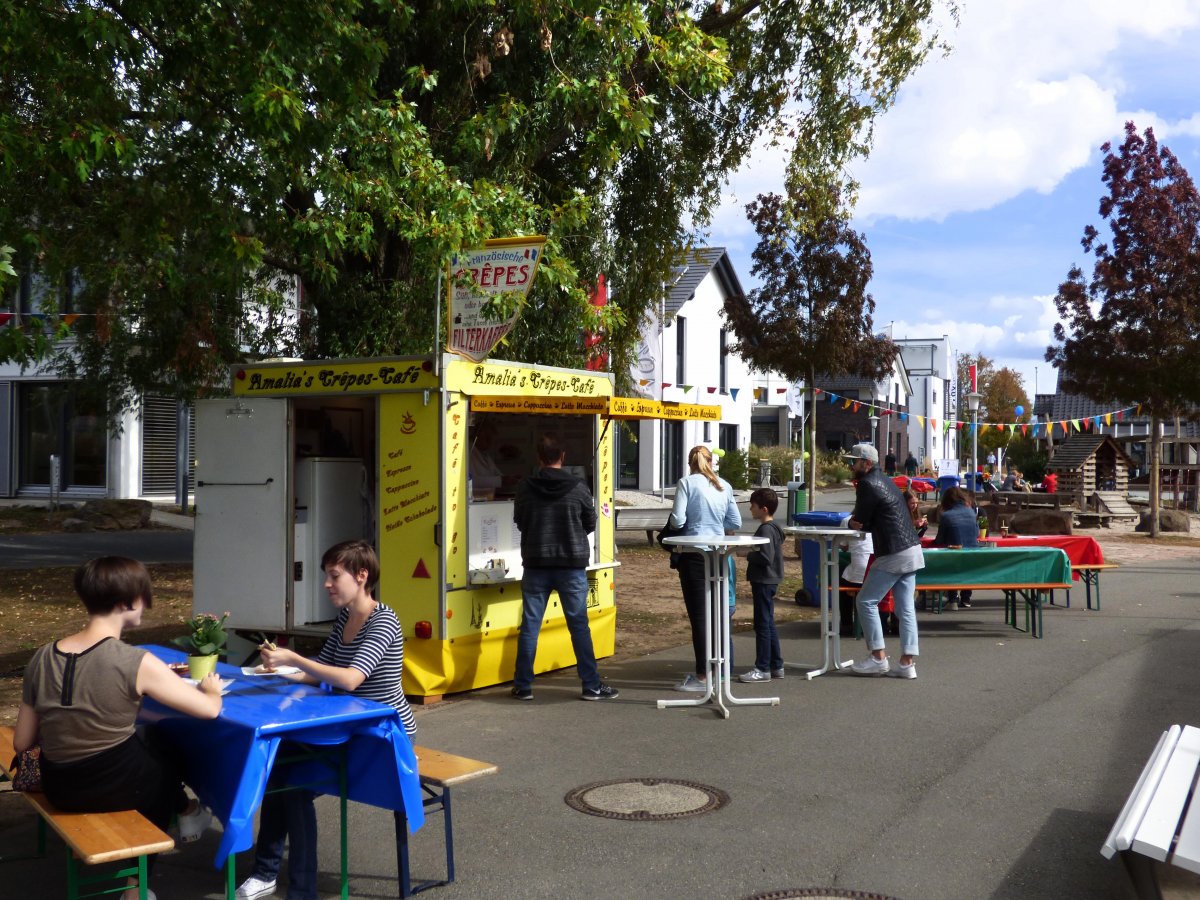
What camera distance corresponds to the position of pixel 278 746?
432 centimetres

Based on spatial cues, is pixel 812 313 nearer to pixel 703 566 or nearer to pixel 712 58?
pixel 712 58

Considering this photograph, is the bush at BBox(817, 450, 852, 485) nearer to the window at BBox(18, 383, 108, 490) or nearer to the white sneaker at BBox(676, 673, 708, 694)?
the window at BBox(18, 383, 108, 490)

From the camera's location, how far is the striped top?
4783 millimetres

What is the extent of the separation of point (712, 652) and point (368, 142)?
16.5ft

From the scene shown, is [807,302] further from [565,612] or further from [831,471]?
[831,471]

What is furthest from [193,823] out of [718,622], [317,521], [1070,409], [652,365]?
[1070,409]

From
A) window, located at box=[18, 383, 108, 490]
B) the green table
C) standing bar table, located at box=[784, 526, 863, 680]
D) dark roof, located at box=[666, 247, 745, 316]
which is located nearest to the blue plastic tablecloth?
standing bar table, located at box=[784, 526, 863, 680]

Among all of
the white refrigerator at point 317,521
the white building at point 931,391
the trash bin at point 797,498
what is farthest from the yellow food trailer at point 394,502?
the white building at point 931,391

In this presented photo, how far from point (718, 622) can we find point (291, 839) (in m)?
4.12

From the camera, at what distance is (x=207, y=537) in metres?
8.99

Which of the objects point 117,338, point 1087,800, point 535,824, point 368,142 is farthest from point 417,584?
point 117,338

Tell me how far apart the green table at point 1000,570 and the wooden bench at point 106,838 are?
860cm

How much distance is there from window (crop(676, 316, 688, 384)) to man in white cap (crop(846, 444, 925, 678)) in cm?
2927

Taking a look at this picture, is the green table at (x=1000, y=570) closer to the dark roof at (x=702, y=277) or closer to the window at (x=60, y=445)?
the dark roof at (x=702, y=277)
